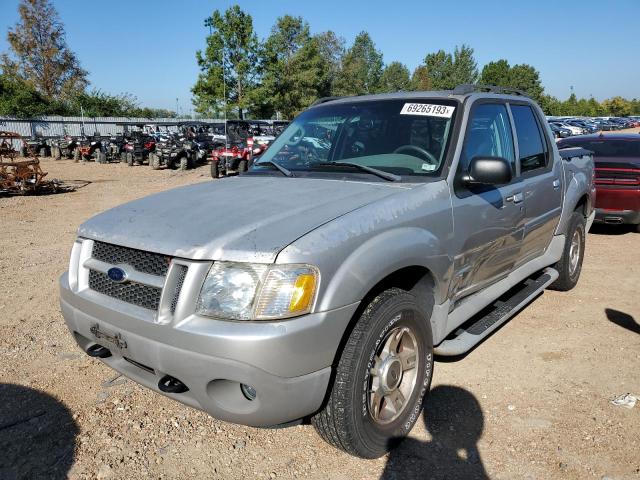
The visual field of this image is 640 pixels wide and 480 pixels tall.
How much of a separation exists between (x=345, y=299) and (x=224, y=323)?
1.76 ft

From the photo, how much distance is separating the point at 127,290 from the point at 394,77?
85212 millimetres

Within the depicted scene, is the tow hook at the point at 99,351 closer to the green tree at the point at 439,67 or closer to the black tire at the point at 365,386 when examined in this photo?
the black tire at the point at 365,386

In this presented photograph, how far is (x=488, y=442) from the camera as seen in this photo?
2752 mm

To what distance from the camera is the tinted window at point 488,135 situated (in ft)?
10.7

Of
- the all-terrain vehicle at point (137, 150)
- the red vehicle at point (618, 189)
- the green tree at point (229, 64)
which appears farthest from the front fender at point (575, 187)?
the green tree at point (229, 64)

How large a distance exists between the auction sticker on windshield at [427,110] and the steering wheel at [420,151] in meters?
0.27

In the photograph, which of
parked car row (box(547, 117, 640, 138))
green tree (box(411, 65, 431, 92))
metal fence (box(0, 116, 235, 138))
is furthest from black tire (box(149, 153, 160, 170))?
green tree (box(411, 65, 431, 92))

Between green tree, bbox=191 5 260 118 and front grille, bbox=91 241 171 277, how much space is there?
1596 inches

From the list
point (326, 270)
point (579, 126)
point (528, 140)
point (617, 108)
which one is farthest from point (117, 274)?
point (617, 108)

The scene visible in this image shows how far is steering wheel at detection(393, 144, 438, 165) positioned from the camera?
10.2ft

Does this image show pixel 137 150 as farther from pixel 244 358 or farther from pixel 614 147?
pixel 244 358

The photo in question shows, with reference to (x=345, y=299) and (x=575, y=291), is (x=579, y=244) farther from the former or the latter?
(x=345, y=299)

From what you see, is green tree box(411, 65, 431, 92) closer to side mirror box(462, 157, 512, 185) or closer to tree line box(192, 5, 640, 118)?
tree line box(192, 5, 640, 118)

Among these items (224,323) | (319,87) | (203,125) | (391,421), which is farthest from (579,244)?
(319,87)
